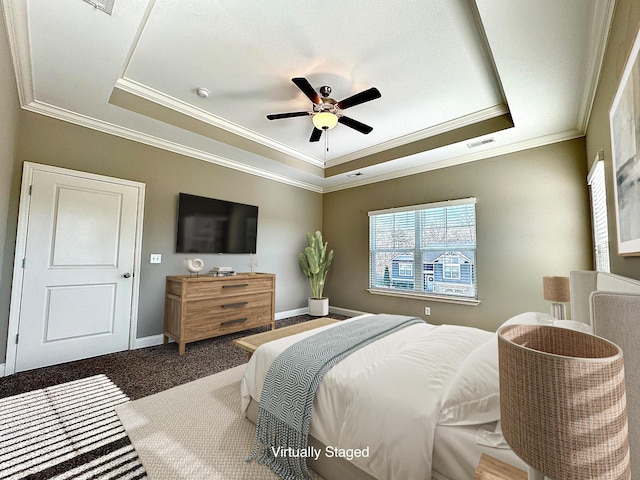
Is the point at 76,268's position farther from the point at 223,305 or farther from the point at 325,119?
the point at 325,119

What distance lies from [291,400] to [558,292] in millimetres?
2652

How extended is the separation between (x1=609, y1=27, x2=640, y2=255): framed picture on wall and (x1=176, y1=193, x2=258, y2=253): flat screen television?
4014 mm

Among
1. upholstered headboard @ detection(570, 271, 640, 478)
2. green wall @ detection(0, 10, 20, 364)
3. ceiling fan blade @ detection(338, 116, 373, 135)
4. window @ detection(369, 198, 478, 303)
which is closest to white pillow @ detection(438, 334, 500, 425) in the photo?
upholstered headboard @ detection(570, 271, 640, 478)

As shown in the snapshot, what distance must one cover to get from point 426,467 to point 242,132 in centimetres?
384

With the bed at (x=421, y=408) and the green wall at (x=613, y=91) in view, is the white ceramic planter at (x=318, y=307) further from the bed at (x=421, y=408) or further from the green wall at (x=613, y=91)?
the green wall at (x=613, y=91)

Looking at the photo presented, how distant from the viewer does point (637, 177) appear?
4.05 feet

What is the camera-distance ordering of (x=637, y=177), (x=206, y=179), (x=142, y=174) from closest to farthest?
(x=637, y=177) < (x=142, y=174) < (x=206, y=179)

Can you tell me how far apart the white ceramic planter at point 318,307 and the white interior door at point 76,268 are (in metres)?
2.74

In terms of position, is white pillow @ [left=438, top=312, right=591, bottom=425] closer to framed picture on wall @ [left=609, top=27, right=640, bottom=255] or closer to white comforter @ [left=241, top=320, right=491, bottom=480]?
white comforter @ [left=241, top=320, right=491, bottom=480]

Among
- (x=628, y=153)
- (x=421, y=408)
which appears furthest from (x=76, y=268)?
(x=628, y=153)

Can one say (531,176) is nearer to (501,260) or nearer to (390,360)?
(501,260)

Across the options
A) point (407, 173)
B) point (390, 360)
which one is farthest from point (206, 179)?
point (390, 360)

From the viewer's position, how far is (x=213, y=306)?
3375mm

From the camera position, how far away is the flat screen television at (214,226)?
145 inches
